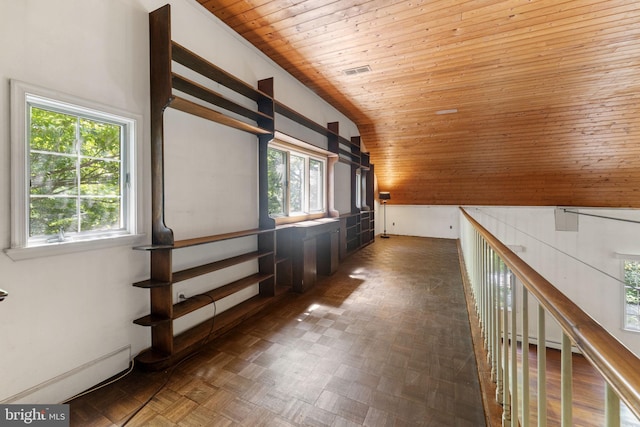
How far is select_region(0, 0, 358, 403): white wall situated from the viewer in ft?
4.92

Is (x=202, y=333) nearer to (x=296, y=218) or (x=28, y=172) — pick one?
(x=28, y=172)

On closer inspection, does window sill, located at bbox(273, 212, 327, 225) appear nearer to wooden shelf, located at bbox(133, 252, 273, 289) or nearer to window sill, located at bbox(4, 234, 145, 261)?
wooden shelf, located at bbox(133, 252, 273, 289)

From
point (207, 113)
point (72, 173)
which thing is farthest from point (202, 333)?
point (207, 113)

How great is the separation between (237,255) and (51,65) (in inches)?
79.5

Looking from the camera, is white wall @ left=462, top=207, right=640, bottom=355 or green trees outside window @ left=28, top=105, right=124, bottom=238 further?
white wall @ left=462, top=207, right=640, bottom=355

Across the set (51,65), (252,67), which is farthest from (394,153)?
(51,65)

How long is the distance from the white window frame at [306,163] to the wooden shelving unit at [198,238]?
1.23 feet

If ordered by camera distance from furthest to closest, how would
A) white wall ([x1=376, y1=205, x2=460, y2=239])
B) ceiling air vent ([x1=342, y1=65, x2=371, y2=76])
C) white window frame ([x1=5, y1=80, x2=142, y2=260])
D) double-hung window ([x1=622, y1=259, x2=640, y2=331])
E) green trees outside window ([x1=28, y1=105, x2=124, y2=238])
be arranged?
white wall ([x1=376, y1=205, x2=460, y2=239]) → double-hung window ([x1=622, y1=259, x2=640, y2=331]) → ceiling air vent ([x1=342, y1=65, x2=371, y2=76]) → green trees outside window ([x1=28, y1=105, x2=124, y2=238]) → white window frame ([x1=5, y1=80, x2=142, y2=260])

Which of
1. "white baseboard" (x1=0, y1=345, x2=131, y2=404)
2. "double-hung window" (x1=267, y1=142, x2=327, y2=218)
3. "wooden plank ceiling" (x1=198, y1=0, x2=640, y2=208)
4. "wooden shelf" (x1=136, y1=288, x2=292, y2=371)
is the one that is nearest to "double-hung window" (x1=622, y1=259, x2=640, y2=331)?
"wooden plank ceiling" (x1=198, y1=0, x2=640, y2=208)

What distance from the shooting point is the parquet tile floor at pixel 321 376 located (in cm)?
158

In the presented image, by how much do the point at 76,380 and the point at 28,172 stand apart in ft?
4.29

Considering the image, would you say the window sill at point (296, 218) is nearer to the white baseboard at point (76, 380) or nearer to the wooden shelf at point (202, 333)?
the wooden shelf at point (202, 333)

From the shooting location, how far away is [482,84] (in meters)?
4.02

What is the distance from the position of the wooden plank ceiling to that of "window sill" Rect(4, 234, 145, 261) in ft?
7.31
